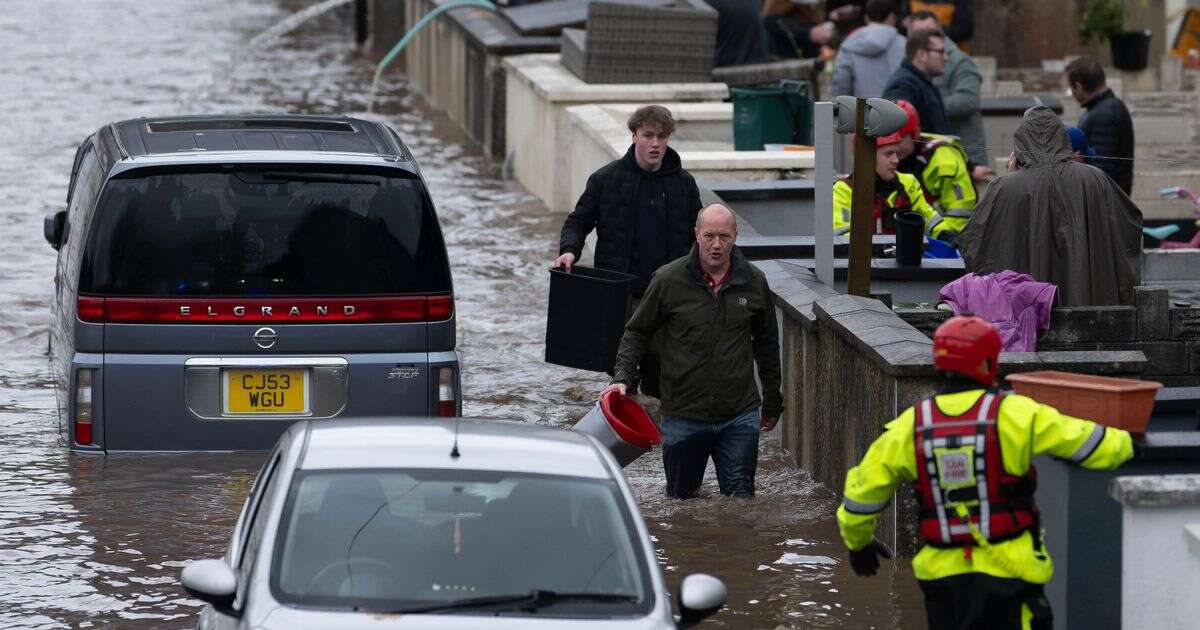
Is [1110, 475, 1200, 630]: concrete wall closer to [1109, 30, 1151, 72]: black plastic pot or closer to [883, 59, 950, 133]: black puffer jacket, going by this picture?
[883, 59, 950, 133]: black puffer jacket

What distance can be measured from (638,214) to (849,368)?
209 centimetres

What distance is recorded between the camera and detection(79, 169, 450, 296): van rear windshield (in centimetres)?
970

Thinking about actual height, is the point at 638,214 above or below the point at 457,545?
above

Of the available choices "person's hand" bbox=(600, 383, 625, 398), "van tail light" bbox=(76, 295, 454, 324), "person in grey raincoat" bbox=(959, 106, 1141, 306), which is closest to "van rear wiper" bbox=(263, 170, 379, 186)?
"van tail light" bbox=(76, 295, 454, 324)

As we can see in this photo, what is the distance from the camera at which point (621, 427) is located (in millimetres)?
9219

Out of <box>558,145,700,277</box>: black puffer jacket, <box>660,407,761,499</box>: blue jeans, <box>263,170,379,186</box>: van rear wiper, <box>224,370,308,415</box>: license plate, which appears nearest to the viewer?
<box>660,407,761,499</box>: blue jeans

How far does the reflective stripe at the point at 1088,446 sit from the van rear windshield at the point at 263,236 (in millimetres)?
4062

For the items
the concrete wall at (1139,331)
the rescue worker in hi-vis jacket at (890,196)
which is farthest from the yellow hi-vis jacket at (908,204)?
the concrete wall at (1139,331)

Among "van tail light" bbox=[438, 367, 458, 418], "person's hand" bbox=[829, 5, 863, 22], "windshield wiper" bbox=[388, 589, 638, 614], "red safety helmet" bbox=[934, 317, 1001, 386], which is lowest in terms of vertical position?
"van tail light" bbox=[438, 367, 458, 418]

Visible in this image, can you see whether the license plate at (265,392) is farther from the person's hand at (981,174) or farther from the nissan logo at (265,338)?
the person's hand at (981,174)

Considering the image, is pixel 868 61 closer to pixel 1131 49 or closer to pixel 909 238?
pixel 909 238

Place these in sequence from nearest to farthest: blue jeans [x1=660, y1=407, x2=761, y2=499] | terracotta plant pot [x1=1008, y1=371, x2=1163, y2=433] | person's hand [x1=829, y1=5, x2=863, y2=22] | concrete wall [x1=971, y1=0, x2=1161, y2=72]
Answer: terracotta plant pot [x1=1008, y1=371, x2=1163, y2=433] < blue jeans [x1=660, y1=407, x2=761, y2=499] < person's hand [x1=829, y1=5, x2=863, y2=22] < concrete wall [x1=971, y1=0, x2=1161, y2=72]

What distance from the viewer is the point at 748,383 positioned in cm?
959

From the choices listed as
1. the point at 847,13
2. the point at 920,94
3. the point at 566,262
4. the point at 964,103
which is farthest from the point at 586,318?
the point at 847,13
